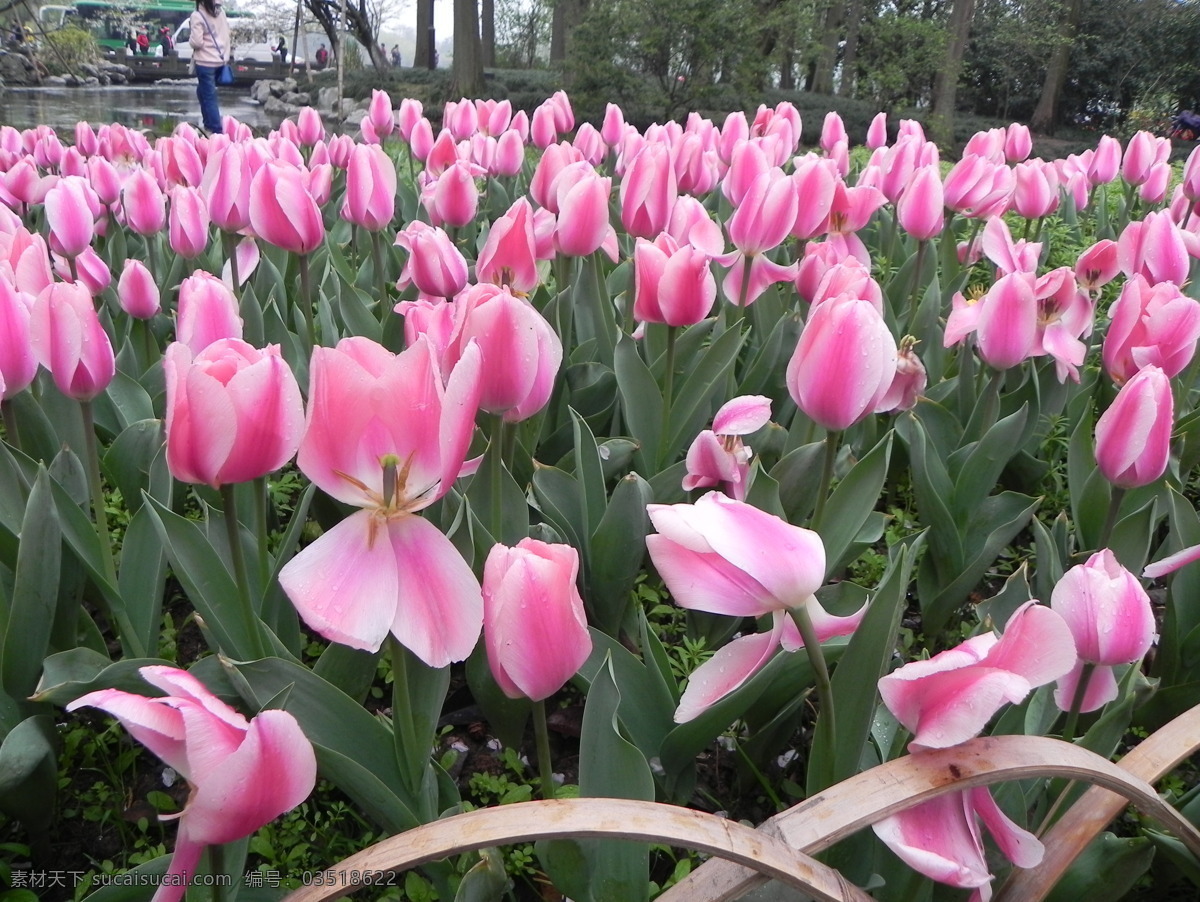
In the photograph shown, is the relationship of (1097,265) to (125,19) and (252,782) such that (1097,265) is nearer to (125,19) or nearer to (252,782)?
(252,782)

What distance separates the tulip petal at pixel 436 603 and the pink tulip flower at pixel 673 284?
92 cm

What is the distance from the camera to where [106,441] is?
2.26m

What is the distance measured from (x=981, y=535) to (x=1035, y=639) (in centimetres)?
118

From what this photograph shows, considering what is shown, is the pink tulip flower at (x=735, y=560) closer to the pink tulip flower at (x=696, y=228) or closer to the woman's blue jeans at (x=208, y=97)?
the pink tulip flower at (x=696, y=228)

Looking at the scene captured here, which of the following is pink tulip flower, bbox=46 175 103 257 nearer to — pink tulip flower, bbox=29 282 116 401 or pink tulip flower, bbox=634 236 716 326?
pink tulip flower, bbox=29 282 116 401

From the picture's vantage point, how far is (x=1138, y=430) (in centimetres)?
126

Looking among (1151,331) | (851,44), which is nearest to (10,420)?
(1151,331)

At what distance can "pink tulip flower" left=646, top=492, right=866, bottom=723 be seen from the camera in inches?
31.2

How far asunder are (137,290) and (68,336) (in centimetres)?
88

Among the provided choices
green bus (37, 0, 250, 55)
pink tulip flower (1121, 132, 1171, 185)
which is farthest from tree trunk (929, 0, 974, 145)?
green bus (37, 0, 250, 55)

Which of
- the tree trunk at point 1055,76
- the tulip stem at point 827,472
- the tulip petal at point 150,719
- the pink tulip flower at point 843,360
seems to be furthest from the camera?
the tree trunk at point 1055,76

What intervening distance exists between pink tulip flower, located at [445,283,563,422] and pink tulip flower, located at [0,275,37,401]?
0.61 m

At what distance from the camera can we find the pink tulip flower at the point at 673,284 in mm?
1653

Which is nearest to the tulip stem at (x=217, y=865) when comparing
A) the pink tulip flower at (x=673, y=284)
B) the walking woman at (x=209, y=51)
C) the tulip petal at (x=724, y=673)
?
the tulip petal at (x=724, y=673)
